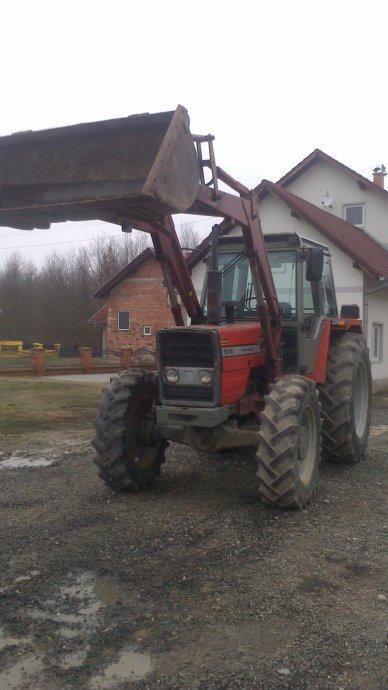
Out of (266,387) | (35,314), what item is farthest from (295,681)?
(35,314)

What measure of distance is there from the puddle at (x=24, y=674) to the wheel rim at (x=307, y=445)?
3.35 metres

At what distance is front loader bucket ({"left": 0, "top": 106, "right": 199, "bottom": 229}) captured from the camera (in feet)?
16.9

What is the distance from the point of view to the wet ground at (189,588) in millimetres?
3508

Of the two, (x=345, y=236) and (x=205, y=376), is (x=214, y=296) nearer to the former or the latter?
(x=205, y=376)

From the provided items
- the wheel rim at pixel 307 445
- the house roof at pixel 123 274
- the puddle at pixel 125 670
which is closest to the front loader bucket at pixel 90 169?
the wheel rim at pixel 307 445

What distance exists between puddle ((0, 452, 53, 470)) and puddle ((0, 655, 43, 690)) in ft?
16.1

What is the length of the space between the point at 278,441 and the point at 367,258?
1239cm

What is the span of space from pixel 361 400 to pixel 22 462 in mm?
4488

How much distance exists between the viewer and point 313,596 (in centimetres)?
440

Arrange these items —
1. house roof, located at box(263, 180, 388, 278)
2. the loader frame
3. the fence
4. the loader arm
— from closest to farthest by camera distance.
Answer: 1. the loader arm
2. the loader frame
3. house roof, located at box(263, 180, 388, 278)
4. the fence

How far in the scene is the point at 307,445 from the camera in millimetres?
6520

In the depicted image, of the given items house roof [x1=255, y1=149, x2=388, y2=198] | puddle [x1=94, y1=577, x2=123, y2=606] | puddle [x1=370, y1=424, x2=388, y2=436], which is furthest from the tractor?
house roof [x1=255, y1=149, x2=388, y2=198]

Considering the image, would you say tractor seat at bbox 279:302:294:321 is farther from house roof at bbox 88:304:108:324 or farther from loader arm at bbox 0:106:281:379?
house roof at bbox 88:304:108:324

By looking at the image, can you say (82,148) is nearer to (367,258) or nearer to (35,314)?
(367,258)
